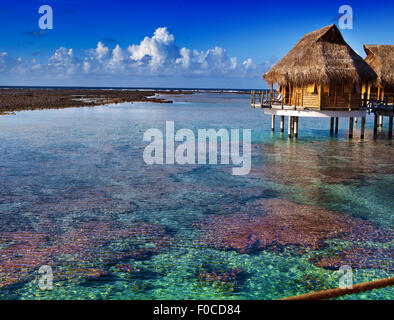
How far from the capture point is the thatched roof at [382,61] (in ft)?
89.8

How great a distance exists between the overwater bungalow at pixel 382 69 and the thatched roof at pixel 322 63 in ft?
14.2

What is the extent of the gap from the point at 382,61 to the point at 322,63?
27.9ft

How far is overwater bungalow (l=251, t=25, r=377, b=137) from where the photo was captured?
2230cm

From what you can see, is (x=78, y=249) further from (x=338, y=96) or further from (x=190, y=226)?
(x=338, y=96)

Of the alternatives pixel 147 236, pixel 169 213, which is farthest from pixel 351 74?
pixel 147 236

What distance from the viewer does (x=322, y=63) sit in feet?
74.0

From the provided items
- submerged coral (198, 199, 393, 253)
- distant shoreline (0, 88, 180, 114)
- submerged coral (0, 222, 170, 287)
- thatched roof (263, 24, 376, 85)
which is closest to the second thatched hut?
thatched roof (263, 24, 376, 85)

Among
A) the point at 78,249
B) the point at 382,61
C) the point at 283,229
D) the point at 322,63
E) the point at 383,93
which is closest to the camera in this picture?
the point at 78,249

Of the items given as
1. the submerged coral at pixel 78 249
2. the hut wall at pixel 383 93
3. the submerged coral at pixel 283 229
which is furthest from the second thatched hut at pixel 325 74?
the submerged coral at pixel 78 249

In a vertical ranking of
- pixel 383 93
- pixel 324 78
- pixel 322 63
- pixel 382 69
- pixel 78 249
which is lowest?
pixel 78 249

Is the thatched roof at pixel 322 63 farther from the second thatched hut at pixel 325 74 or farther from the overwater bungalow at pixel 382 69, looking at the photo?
the overwater bungalow at pixel 382 69

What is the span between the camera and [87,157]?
18.9 m

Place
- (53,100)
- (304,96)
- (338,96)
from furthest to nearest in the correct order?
1. (53,100)
2. (304,96)
3. (338,96)

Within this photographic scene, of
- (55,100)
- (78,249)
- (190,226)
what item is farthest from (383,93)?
(55,100)
